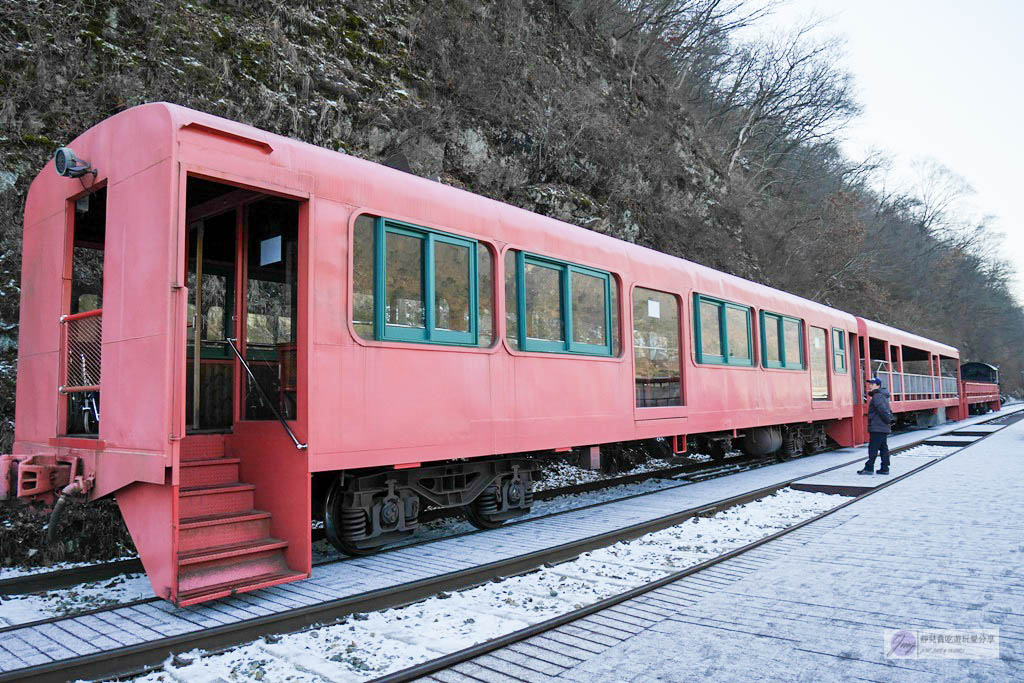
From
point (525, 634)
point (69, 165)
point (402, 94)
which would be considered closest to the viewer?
point (525, 634)

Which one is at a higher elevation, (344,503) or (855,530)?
(344,503)

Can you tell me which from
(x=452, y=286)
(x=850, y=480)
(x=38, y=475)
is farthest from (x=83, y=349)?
(x=850, y=480)

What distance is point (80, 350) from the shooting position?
5.01 m

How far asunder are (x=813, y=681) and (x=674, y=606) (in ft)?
4.15

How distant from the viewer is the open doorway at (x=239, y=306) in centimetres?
516

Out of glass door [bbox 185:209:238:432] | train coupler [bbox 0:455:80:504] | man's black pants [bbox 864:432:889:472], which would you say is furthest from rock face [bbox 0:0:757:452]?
man's black pants [bbox 864:432:889:472]

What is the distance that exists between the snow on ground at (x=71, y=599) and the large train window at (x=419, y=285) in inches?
89.8

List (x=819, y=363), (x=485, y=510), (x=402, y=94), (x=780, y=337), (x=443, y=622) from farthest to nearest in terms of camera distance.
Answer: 1. (x=402, y=94)
2. (x=819, y=363)
3. (x=780, y=337)
4. (x=485, y=510)
5. (x=443, y=622)

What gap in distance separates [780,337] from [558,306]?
628 centimetres

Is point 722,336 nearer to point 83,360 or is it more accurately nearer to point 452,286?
point 452,286

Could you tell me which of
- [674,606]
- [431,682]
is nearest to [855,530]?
[674,606]

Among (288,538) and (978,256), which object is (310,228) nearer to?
(288,538)

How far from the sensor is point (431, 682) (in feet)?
10.4

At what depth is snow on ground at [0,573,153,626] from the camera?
4121mm
